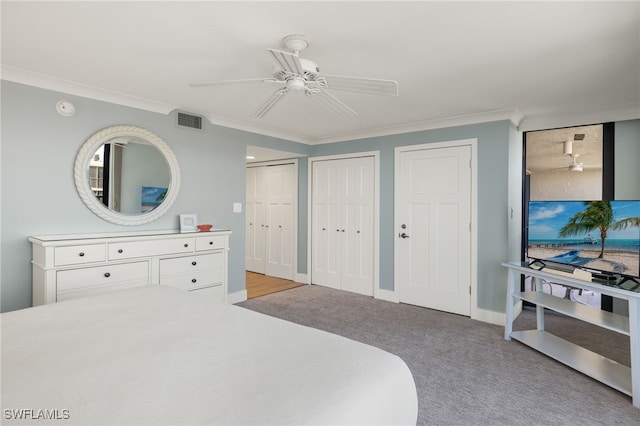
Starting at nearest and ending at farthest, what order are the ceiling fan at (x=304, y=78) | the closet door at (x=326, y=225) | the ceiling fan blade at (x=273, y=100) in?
the ceiling fan at (x=304, y=78), the ceiling fan blade at (x=273, y=100), the closet door at (x=326, y=225)

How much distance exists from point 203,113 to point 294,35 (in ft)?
7.27

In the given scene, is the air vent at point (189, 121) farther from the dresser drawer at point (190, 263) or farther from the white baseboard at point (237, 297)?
the white baseboard at point (237, 297)

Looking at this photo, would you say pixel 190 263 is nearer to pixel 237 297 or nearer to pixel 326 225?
pixel 237 297

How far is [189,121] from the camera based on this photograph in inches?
151

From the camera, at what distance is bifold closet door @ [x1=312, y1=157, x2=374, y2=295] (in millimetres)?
4797

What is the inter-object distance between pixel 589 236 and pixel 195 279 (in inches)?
141

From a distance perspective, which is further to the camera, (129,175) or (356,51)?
(129,175)

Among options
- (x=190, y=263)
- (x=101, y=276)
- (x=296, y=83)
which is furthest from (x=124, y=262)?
(x=296, y=83)

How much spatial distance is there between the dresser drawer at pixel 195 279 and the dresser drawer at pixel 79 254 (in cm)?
60

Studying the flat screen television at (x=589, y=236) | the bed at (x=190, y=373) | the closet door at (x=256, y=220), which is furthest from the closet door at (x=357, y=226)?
the bed at (x=190, y=373)

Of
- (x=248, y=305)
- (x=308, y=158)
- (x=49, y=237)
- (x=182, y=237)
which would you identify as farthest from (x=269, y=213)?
(x=49, y=237)

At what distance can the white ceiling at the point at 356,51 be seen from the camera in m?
1.84

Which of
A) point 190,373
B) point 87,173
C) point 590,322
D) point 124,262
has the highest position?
point 87,173

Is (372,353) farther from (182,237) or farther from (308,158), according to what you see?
(308,158)
